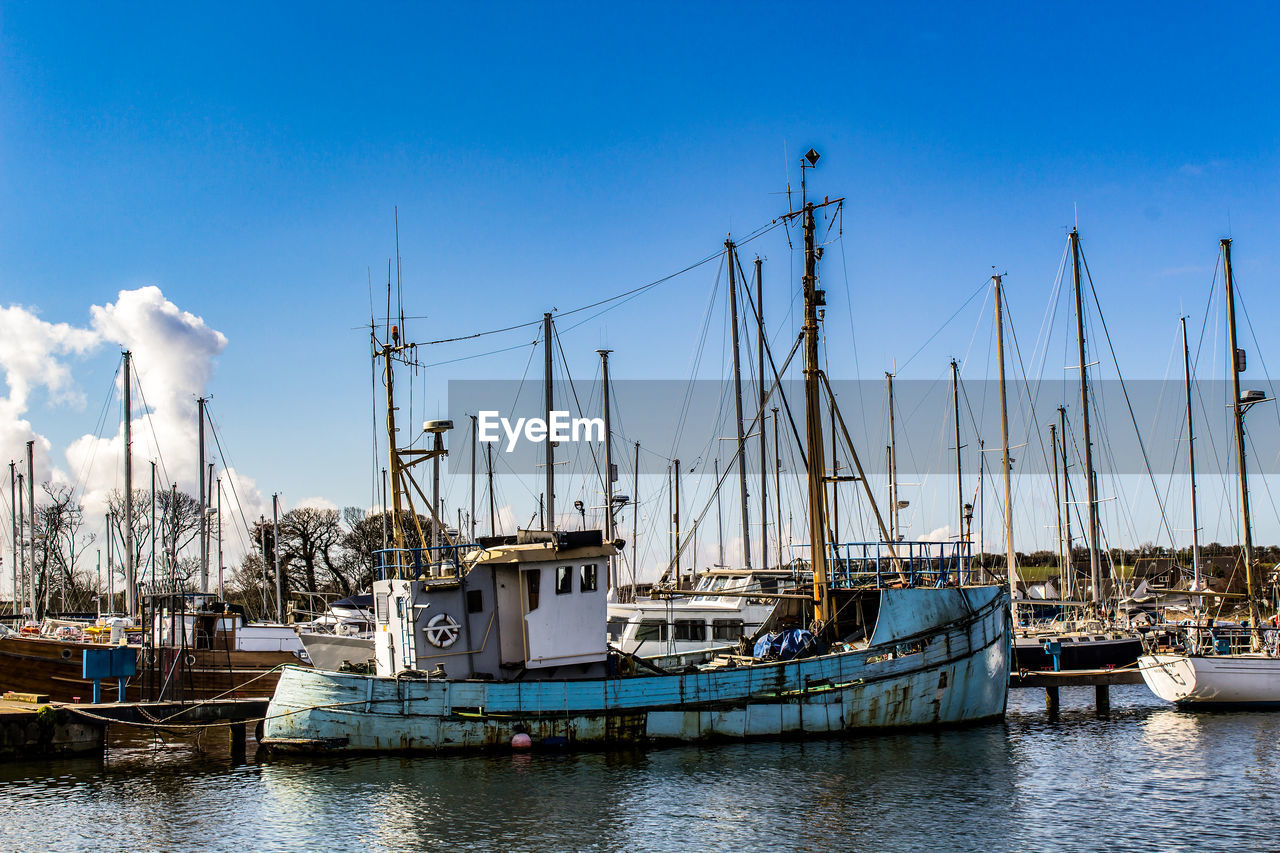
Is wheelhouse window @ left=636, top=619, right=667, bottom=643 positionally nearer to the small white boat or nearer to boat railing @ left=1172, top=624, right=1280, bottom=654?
the small white boat

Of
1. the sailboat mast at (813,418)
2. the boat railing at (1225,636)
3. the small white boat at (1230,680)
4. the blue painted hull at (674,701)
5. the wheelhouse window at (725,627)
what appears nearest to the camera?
the blue painted hull at (674,701)

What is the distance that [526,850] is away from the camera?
15773 millimetres

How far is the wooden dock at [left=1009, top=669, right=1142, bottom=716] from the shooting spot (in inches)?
1201

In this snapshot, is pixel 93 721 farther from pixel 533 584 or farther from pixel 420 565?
pixel 533 584

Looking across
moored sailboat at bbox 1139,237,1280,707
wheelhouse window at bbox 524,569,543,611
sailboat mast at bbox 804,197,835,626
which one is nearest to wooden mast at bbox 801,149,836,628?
sailboat mast at bbox 804,197,835,626

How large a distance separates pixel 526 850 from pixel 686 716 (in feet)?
26.9

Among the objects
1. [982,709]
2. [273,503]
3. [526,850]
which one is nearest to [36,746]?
[526,850]

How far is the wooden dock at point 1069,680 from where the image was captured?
30.5 metres

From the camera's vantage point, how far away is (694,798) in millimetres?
18766

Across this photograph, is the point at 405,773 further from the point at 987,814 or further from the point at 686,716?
the point at 987,814

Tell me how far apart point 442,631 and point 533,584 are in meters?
2.25

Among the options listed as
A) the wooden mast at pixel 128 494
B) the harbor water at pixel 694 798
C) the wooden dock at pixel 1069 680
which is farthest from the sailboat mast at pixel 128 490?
the wooden dock at pixel 1069 680

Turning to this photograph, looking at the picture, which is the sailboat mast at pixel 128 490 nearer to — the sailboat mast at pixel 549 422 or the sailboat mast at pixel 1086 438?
the sailboat mast at pixel 549 422

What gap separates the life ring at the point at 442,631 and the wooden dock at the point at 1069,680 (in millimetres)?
16324
